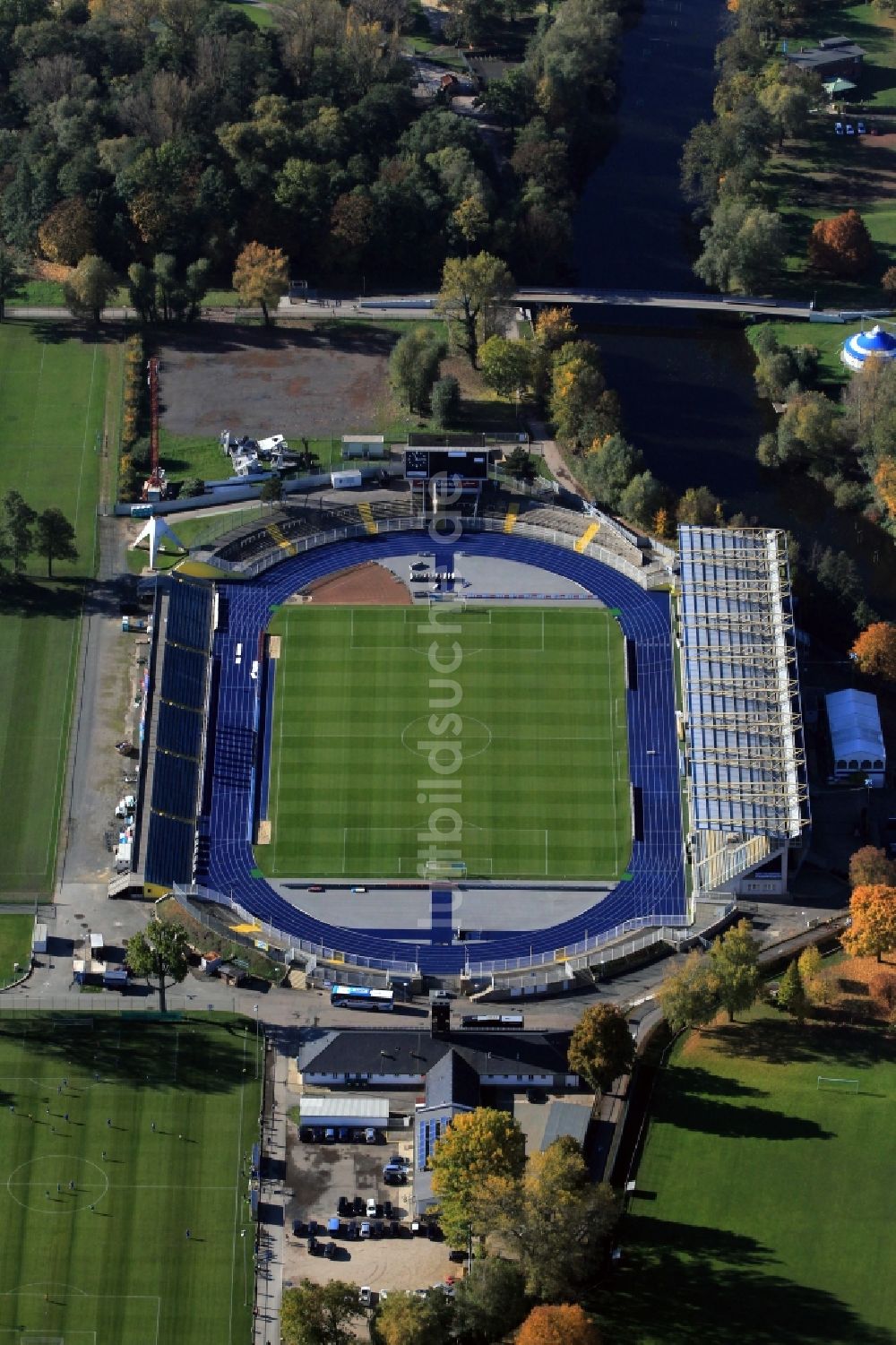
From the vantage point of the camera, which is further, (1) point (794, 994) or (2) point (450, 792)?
(2) point (450, 792)

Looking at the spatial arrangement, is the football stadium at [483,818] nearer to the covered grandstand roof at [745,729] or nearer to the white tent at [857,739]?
the covered grandstand roof at [745,729]

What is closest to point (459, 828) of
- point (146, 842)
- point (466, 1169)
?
point (146, 842)

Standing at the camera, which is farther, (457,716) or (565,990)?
(457,716)

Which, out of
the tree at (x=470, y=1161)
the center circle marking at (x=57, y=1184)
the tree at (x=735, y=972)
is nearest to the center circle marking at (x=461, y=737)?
the tree at (x=735, y=972)

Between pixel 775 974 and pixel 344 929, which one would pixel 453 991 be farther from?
pixel 775 974

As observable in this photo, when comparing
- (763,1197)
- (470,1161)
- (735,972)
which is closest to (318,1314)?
(470,1161)

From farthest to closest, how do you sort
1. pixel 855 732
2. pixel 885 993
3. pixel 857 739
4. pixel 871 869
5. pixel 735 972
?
pixel 855 732 < pixel 857 739 < pixel 871 869 < pixel 885 993 < pixel 735 972

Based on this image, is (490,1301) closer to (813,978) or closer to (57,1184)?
(57,1184)
